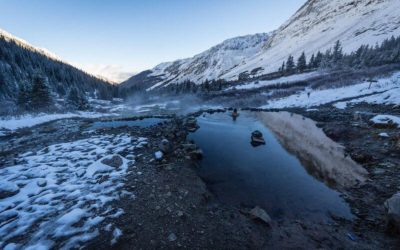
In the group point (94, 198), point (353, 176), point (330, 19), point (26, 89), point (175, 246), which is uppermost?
point (330, 19)

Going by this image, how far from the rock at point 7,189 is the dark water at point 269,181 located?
24.8ft

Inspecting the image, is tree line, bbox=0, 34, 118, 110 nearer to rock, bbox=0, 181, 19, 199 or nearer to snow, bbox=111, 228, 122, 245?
rock, bbox=0, 181, 19, 199

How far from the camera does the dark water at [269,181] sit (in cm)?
668

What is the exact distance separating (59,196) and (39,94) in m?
40.9

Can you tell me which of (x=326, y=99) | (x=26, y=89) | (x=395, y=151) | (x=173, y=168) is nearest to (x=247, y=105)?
(x=326, y=99)

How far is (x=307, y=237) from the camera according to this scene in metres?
5.22

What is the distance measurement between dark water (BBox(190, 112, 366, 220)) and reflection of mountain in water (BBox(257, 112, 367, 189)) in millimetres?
259

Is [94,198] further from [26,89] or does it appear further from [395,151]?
[26,89]

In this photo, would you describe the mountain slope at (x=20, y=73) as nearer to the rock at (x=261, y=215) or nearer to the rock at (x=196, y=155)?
the rock at (x=196, y=155)

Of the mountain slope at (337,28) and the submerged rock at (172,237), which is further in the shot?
the mountain slope at (337,28)

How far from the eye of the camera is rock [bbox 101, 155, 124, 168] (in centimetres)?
923

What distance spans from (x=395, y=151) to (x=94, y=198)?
586 inches

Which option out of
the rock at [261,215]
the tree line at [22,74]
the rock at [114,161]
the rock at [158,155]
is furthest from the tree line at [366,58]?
the tree line at [22,74]

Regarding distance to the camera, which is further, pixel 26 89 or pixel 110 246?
pixel 26 89
